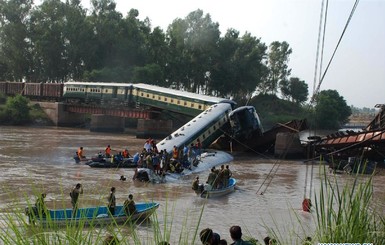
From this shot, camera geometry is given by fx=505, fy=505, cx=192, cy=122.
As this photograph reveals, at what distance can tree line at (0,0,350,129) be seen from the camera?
8488cm

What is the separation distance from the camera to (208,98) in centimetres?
4641

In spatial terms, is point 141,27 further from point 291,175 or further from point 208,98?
point 291,175

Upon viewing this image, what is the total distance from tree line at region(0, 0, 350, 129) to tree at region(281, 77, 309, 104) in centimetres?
2072

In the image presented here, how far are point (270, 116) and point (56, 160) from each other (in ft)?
237

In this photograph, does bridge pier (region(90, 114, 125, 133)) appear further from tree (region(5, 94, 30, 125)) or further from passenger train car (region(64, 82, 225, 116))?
tree (region(5, 94, 30, 125))

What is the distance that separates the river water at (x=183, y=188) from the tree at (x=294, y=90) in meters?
81.0

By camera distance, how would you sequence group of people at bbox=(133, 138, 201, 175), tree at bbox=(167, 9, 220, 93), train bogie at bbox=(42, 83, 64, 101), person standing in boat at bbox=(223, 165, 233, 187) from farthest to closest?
tree at bbox=(167, 9, 220, 93), train bogie at bbox=(42, 83, 64, 101), group of people at bbox=(133, 138, 201, 175), person standing in boat at bbox=(223, 165, 233, 187)

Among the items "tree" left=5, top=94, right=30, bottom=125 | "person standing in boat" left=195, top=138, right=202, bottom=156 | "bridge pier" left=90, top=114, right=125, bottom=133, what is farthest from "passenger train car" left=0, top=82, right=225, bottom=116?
"person standing in boat" left=195, top=138, right=202, bottom=156

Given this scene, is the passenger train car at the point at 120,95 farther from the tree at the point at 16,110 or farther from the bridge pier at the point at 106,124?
the tree at the point at 16,110

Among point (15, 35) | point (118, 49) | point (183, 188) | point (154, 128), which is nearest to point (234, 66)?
point (118, 49)

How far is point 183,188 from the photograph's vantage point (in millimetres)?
23875

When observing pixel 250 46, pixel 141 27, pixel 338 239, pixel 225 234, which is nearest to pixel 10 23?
pixel 141 27

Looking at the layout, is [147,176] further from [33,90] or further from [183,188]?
[33,90]

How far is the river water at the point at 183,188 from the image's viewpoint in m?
16.8
